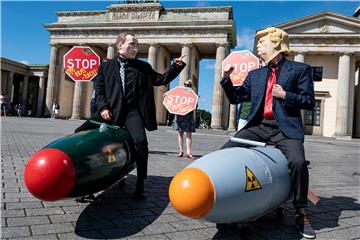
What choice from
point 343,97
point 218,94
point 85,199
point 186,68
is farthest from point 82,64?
point 343,97

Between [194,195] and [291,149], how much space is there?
147cm

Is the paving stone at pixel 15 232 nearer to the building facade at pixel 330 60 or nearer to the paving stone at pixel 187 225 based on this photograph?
the paving stone at pixel 187 225

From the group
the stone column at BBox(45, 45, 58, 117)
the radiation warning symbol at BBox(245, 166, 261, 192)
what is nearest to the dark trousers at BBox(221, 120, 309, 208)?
the radiation warning symbol at BBox(245, 166, 261, 192)

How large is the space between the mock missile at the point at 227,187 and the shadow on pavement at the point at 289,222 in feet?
1.11

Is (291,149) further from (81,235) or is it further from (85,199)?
(85,199)

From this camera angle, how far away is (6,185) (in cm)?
423

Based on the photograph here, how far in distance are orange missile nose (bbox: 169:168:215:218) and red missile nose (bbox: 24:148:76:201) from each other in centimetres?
88

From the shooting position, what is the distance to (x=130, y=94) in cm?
413

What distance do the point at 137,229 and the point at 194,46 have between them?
36937mm

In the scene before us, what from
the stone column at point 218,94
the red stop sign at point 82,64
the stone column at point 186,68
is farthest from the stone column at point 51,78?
the red stop sign at point 82,64

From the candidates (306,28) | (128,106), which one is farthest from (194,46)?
(128,106)

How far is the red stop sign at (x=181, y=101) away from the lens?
28.4 ft

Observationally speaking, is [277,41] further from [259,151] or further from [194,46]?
[194,46]

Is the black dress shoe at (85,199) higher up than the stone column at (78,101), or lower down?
lower down
